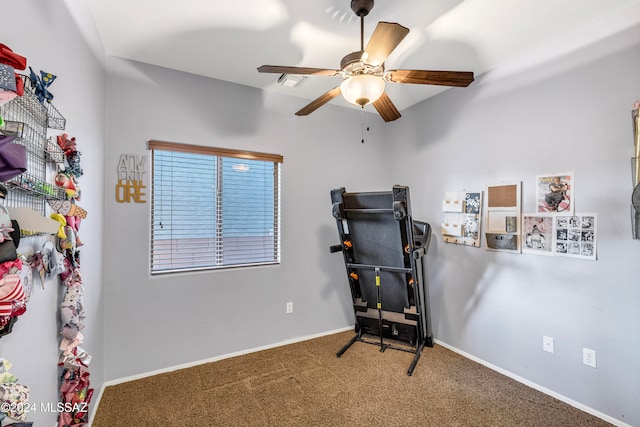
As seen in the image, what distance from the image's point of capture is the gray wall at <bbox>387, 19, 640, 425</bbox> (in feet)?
6.33

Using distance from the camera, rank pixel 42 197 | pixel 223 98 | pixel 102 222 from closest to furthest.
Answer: pixel 42 197 < pixel 102 222 < pixel 223 98

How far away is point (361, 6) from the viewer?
5.81 ft

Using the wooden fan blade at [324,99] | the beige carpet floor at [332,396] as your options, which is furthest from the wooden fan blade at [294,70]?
the beige carpet floor at [332,396]

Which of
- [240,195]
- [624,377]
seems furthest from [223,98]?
[624,377]

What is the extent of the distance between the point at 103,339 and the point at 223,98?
7.61 ft

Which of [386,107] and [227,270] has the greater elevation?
[386,107]

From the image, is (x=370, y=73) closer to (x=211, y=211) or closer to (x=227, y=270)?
(x=211, y=211)

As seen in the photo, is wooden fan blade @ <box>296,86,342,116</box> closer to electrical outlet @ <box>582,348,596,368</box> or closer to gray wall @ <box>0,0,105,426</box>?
gray wall @ <box>0,0,105,426</box>

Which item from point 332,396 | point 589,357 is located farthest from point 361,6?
point 589,357

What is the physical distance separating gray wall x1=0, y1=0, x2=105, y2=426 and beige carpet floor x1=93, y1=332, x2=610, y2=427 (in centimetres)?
52

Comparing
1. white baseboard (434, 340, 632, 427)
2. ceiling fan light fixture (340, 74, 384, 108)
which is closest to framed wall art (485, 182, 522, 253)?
white baseboard (434, 340, 632, 427)

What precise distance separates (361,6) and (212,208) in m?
Result: 2.07

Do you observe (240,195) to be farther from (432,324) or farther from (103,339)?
(432,324)

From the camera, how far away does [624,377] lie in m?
1.91
